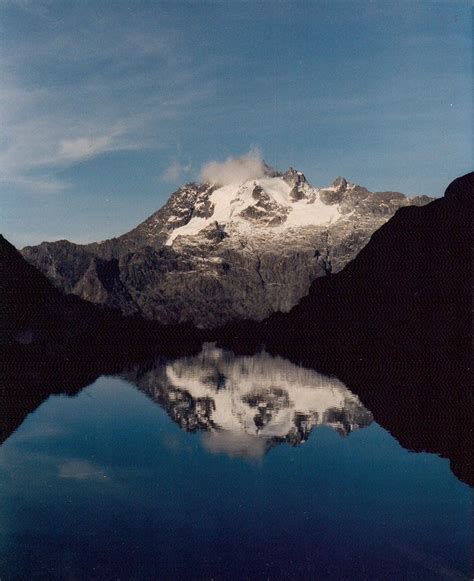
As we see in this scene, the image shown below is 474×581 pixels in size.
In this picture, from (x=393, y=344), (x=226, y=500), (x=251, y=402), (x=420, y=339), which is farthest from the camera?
(x=393, y=344)

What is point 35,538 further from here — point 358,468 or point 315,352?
point 315,352

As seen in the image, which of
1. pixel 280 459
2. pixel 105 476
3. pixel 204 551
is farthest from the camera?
pixel 280 459

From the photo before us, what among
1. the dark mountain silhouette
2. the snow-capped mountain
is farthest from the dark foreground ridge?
the snow-capped mountain

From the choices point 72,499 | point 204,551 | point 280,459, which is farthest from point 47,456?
point 204,551

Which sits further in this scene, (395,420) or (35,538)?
(395,420)

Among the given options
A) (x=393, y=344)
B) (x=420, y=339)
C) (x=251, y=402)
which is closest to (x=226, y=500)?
(x=251, y=402)

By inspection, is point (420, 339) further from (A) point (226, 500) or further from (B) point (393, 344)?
(A) point (226, 500)
